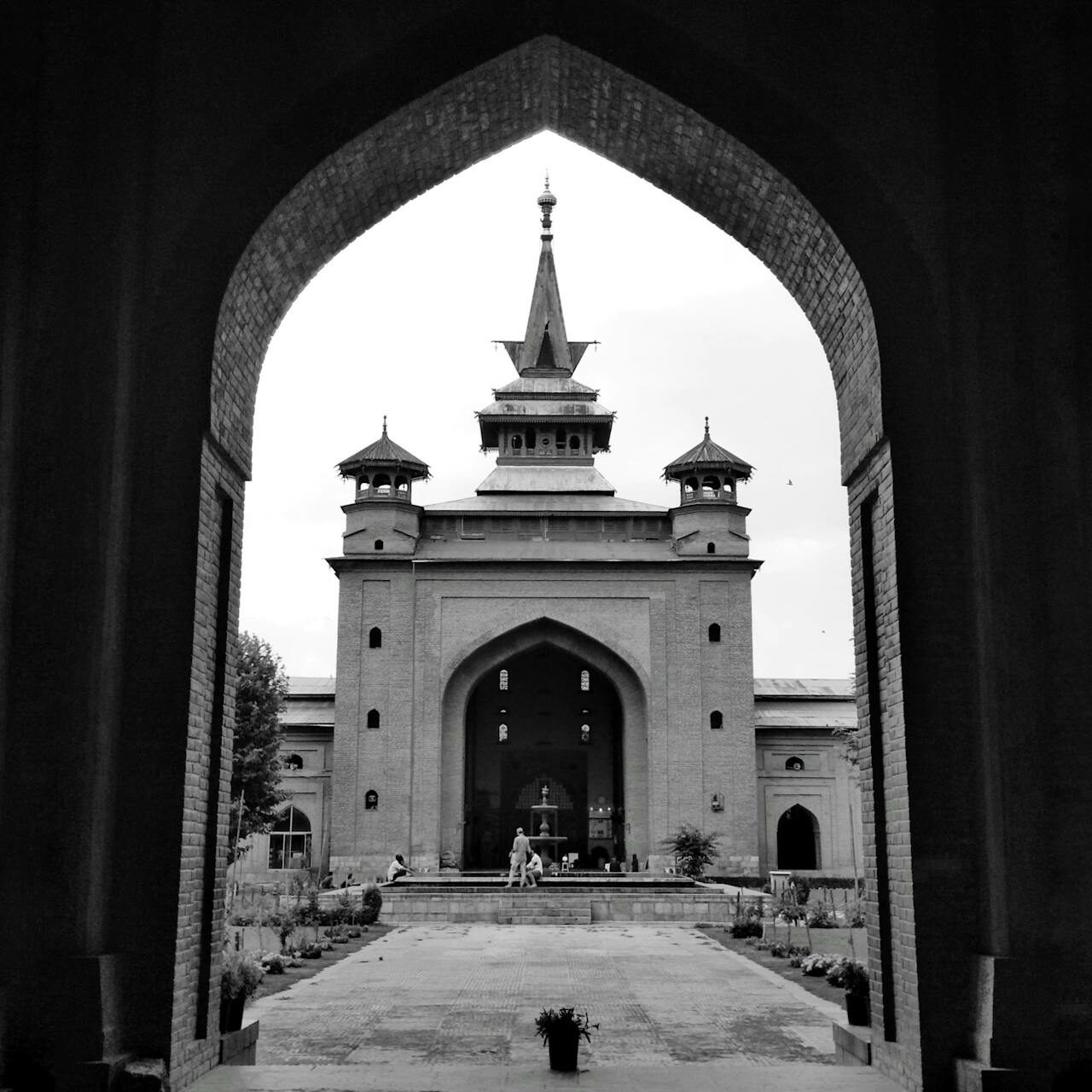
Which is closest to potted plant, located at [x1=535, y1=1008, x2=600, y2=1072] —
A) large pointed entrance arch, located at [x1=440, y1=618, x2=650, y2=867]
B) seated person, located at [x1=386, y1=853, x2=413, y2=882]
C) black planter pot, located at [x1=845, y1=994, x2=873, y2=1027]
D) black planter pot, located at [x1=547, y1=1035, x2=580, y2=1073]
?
black planter pot, located at [x1=547, y1=1035, x2=580, y2=1073]

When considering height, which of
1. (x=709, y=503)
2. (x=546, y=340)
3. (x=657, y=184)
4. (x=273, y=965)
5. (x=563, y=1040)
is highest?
(x=546, y=340)

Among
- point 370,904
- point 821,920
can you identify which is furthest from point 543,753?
point 821,920

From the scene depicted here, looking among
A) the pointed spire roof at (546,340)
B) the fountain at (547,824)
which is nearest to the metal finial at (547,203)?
the pointed spire roof at (546,340)

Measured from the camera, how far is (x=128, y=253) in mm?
7152

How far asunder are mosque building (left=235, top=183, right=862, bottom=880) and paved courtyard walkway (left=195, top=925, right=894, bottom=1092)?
17312 mm

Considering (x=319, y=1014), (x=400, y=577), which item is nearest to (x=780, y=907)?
(x=319, y=1014)

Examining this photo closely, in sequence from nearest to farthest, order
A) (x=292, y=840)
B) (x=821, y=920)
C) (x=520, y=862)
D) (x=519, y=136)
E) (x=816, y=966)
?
1. (x=519, y=136)
2. (x=816, y=966)
3. (x=821, y=920)
4. (x=520, y=862)
5. (x=292, y=840)

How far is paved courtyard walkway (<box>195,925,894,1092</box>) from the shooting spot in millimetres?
7543

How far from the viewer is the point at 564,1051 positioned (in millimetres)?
7871

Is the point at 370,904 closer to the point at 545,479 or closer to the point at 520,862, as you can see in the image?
the point at 520,862

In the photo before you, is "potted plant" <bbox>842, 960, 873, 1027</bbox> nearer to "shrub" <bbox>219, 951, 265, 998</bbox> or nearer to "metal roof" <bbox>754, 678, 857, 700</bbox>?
"shrub" <bbox>219, 951, 265, 998</bbox>

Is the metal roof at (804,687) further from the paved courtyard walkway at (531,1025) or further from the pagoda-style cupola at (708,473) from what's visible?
the paved courtyard walkway at (531,1025)

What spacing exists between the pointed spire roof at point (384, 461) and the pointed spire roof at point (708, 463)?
23.5 feet

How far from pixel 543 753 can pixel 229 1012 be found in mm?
32295
